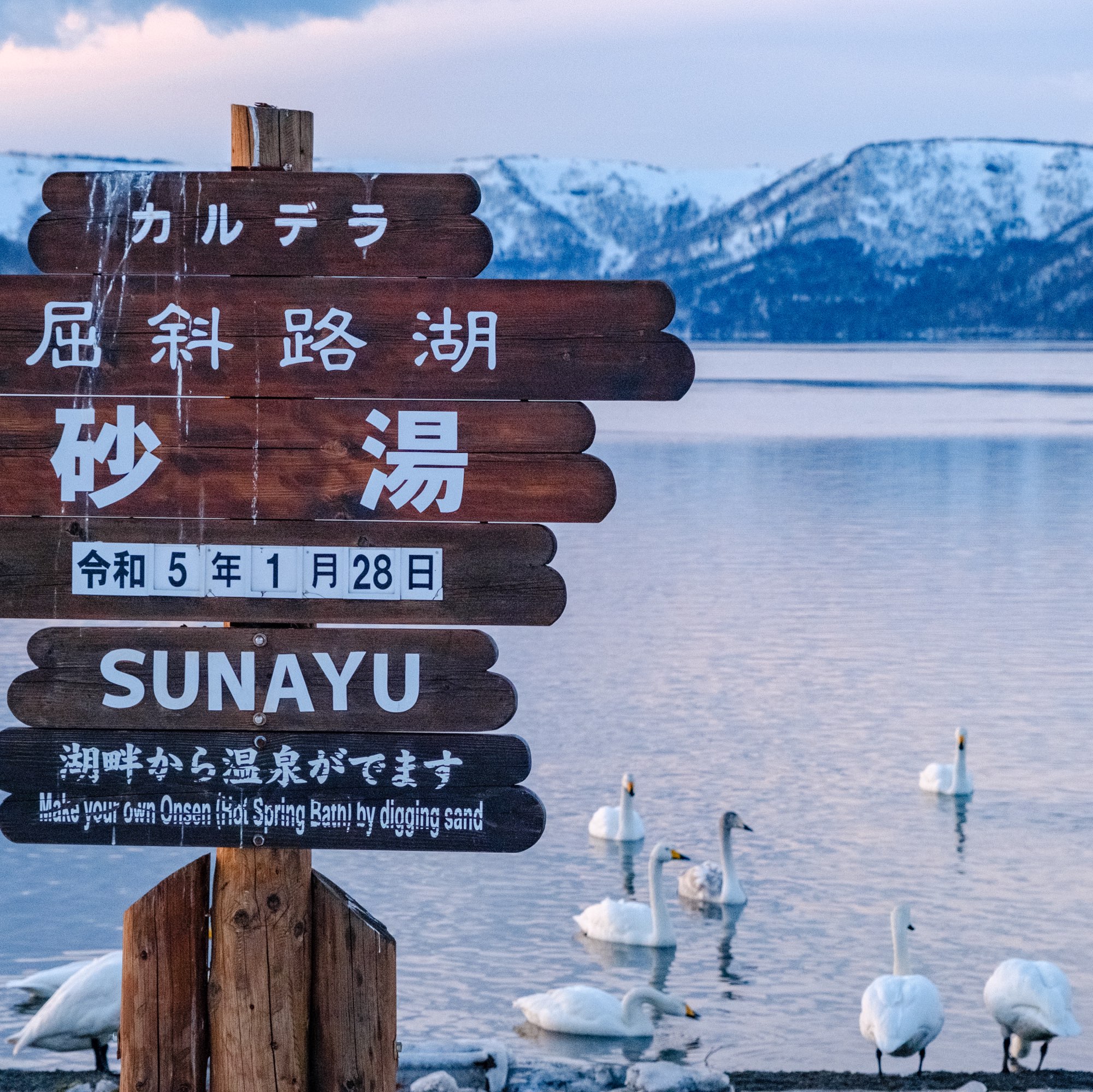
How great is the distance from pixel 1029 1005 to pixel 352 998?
4620 millimetres

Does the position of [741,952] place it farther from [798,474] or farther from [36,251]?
[798,474]

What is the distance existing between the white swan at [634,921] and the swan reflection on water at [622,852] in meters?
1.13

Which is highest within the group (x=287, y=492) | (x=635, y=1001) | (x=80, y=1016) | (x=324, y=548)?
(x=287, y=492)

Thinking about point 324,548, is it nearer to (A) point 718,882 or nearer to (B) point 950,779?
(A) point 718,882

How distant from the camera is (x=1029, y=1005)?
7.66 m

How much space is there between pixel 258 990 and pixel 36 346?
167 cm

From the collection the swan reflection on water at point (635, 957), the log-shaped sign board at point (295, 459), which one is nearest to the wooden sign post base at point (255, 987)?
the log-shaped sign board at point (295, 459)

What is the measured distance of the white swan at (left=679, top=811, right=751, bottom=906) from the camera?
10094mm

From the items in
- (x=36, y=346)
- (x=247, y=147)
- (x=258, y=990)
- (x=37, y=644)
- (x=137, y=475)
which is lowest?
(x=258, y=990)

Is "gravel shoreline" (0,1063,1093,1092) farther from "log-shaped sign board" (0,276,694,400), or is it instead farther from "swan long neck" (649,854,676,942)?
"log-shaped sign board" (0,276,694,400)

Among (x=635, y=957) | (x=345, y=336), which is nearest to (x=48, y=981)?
(x=635, y=957)

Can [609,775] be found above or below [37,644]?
below

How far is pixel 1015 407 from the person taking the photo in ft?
233

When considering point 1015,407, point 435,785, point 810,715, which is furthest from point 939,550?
point 1015,407
